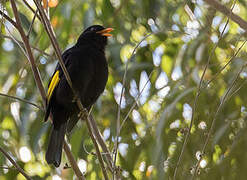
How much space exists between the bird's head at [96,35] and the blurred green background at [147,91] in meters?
0.09

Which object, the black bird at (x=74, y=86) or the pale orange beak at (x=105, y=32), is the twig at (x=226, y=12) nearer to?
the pale orange beak at (x=105, y=32)

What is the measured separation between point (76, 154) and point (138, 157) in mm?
474

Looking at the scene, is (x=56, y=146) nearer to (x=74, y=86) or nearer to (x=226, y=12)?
(x=74, y=86)

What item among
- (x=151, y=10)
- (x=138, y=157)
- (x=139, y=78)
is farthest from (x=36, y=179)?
(x=151, y=10)

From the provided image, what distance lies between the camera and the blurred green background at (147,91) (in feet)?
10.9

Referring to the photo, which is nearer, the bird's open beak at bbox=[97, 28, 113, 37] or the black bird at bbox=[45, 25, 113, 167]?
the black bird at bbox=[45, 25, 113, 167]

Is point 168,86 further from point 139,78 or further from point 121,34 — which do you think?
point 121,34

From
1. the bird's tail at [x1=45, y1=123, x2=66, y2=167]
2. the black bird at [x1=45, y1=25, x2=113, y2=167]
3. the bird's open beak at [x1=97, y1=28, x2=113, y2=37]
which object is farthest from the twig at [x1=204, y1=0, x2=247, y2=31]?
the bird's tail at [x1=45, y1=123, x2=66, y2=167]

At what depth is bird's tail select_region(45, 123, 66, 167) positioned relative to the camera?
3248 millimetres

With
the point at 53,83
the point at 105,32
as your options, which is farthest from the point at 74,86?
the point at 105,32

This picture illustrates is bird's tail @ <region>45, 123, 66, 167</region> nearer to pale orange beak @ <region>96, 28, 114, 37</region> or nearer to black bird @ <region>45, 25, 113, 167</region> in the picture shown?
black bird @ <region>45, 25, 113, 167</region>

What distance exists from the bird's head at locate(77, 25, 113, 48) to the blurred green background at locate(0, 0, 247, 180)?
85 mm

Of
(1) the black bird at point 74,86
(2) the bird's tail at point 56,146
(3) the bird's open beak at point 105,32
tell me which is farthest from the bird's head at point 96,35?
(2) the bird's tail at point 56,146

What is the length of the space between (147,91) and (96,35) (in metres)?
0.68
